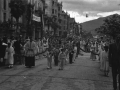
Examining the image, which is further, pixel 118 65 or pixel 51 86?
pixel 51 86

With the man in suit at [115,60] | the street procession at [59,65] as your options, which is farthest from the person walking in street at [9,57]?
the man in suit at [115,60]

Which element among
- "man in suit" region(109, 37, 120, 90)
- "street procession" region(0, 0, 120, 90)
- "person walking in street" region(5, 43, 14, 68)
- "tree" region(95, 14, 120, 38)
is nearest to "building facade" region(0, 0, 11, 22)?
"street procession" region(0, 0, 120, 90)

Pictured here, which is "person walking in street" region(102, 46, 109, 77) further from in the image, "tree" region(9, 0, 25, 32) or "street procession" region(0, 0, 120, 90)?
"tree" region(9, 0, 25, 32)

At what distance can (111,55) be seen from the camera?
7730 millimetres

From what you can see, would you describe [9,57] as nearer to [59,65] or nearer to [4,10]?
[59,65]

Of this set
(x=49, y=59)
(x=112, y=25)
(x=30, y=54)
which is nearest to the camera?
(x=49, y=59)

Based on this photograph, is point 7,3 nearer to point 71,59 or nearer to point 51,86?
point 71,59

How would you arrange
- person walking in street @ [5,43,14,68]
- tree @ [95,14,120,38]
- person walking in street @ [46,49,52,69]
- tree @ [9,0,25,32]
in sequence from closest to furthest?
1. person walking in street @ [46,49,52,69]
2. person walking in street @ [5,43,14,68]
3. tree @ [95,14,120,38]
4. tree @ [9,0,25,32]

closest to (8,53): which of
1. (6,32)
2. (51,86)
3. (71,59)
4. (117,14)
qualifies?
(71,59)

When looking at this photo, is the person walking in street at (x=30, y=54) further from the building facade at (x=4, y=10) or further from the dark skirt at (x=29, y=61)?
the building facade at (x=4, y=10)

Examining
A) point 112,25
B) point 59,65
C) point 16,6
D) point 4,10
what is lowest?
point 59,65

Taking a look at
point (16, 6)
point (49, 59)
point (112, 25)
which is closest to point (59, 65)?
point (49, 59)

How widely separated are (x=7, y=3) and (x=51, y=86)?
1271 inches

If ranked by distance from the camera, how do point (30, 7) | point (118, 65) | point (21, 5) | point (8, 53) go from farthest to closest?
point (30, 7) < point (21, 5) < point (8, 53) < point (118, 65)
